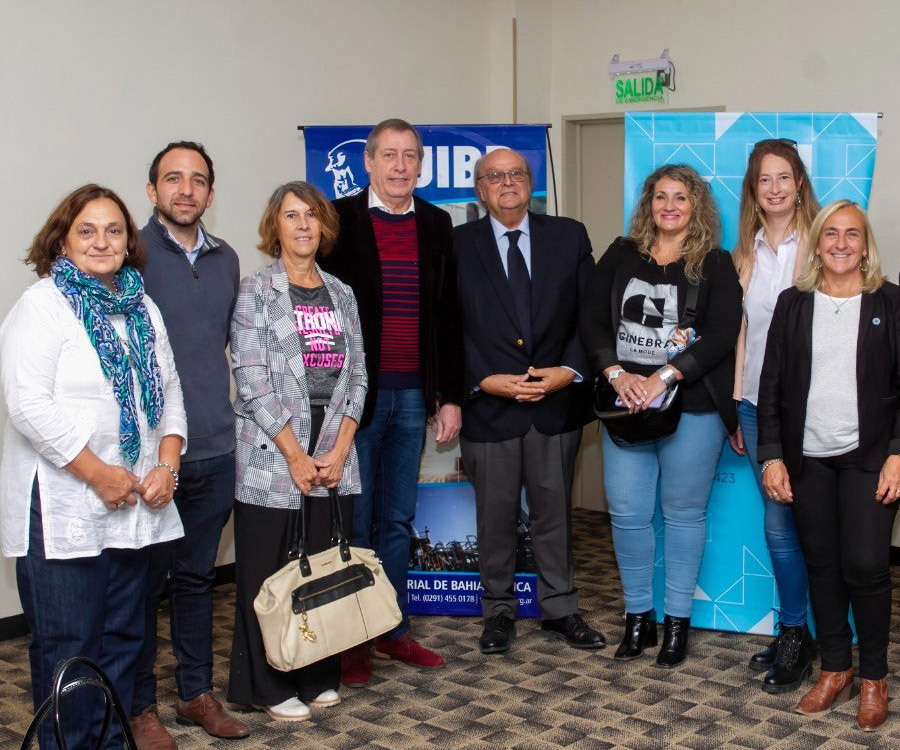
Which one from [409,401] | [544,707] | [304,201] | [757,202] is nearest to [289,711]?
[544,707]

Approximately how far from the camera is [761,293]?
12.1 ft

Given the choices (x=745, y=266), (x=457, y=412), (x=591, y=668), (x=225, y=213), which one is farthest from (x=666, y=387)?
(x=225, y=213)

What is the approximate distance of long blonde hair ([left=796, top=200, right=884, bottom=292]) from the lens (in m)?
3.28

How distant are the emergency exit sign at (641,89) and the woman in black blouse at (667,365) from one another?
2228 millimetres

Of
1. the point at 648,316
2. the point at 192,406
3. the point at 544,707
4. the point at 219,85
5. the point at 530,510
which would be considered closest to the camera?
the point at 192,406

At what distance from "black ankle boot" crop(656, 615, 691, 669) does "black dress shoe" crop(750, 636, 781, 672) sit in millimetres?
243

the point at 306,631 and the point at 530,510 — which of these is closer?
the point at 306,631

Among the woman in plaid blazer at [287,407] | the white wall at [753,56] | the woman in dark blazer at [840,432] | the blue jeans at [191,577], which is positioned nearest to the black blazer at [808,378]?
the woman in dark blazer at [840,432]

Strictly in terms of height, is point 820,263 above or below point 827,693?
above

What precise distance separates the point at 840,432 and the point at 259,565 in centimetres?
184

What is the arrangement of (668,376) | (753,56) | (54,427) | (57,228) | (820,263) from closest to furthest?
(54,427) → (57,228) → (820,263) → (668,376) → (753,56)

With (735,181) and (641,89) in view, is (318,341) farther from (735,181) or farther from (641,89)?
(641,89)

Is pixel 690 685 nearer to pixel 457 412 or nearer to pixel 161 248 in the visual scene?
pixel 457 412

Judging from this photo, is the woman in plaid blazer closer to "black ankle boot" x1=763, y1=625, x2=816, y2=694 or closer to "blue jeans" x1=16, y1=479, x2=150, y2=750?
"blue jeans" x1=16, y1=479, x2=150, y2=750
